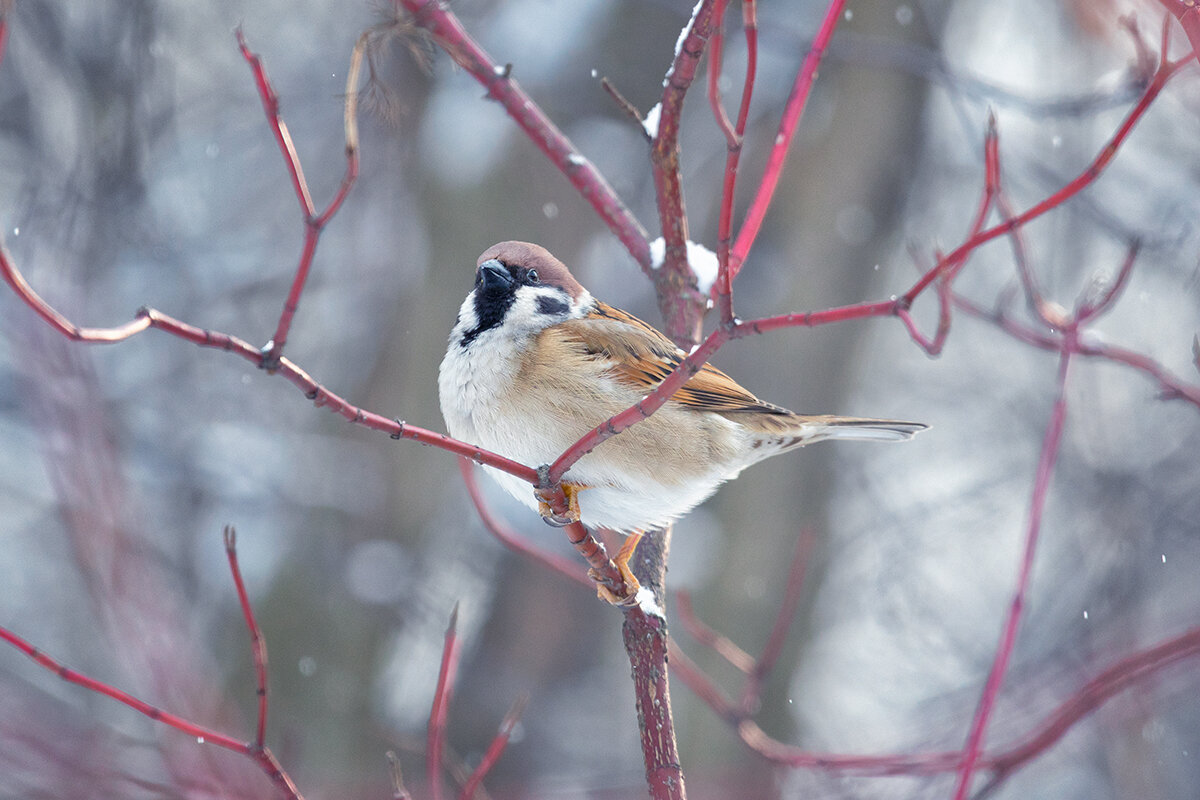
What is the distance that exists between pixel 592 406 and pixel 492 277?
0.63 m

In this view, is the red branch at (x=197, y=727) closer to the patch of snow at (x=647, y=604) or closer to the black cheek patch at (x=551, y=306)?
the patch of snow at (x=647, y=604)

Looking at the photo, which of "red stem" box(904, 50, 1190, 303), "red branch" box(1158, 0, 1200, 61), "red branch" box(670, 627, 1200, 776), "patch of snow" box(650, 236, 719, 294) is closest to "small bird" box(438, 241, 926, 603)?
"patch of snow" box(650, 236, 719, 294)

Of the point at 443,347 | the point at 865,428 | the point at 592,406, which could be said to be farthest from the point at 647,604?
the point at 443,347

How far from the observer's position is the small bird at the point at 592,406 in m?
2.97

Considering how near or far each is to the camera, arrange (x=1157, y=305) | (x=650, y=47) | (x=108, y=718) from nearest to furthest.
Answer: (x=108, y=718) → (x=650, y=47) → (x=1157, y=305)

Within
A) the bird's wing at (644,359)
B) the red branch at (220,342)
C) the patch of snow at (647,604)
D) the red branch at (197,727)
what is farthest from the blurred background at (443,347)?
the red branch at (220,342)

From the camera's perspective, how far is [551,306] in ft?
11.1

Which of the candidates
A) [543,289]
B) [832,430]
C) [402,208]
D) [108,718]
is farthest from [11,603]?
[832,430]

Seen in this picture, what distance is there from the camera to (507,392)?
300cm

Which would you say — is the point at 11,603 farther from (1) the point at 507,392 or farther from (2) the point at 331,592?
(1) the point at 507,392

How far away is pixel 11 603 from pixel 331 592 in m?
2.80

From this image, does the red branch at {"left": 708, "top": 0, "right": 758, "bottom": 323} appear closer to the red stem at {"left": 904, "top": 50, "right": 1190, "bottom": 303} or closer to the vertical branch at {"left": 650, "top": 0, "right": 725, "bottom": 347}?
the red stem at {"left": 904, "top": 50, "right": 1190, "bottom": 303}

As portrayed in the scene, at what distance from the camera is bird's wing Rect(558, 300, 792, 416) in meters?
3.25

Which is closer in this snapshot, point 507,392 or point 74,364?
point 507,392
